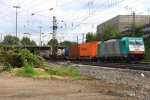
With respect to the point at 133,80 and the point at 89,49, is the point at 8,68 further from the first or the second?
the point at 89,49

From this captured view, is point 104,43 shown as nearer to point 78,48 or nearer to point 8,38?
point 78,48

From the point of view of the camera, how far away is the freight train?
181ft

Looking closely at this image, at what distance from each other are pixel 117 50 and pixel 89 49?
17.0 meters

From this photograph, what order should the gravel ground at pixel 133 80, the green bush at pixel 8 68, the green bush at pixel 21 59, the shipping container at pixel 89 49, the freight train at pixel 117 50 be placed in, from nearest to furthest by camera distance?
the gravel ground at pixel 133 80 → the green bush at pixel 8 68 → the green bush at pixel 21 59 → the freight train at pixel 117 50 → the shipping container at pixel 89 49

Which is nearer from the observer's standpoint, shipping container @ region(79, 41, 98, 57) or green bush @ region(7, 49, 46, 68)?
green bush @ region(7, 49, 46, 68)

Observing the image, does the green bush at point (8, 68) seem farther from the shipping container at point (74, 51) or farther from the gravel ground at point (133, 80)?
the shipping container at point (74, 51)

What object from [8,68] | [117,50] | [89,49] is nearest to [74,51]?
[89,49]

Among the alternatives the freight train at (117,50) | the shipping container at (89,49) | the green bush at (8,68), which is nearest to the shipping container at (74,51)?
the shipping container at (89,49)

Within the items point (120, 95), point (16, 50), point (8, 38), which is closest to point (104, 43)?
point (16, 50)

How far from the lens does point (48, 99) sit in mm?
12648

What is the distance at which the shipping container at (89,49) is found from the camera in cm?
7231

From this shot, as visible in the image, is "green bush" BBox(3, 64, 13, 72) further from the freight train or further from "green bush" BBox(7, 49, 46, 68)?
the freight train

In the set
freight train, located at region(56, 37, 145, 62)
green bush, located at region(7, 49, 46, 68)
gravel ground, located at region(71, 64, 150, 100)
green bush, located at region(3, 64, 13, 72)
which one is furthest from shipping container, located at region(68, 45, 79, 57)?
gravel ground, located at region(71, 64, 150, 100)

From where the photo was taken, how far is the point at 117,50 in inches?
2286
